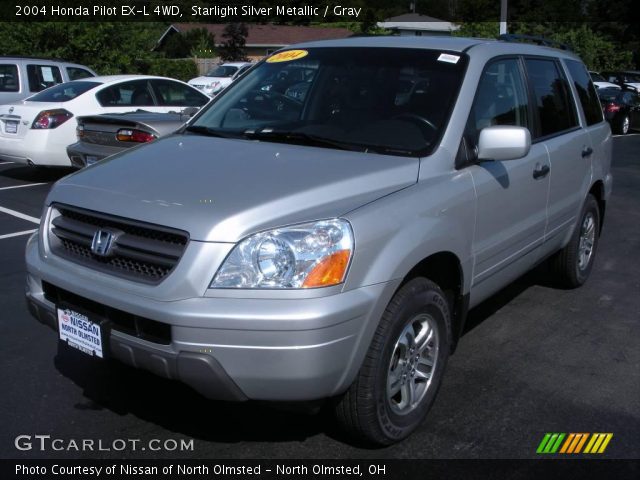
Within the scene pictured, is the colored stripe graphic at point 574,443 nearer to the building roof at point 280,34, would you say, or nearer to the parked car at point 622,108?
the parked car at point 622,108

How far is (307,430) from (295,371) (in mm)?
863

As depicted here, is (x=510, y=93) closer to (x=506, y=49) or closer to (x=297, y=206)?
(x=506, y=49)

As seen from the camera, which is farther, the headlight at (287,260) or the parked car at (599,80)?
the parked car at (599,80)

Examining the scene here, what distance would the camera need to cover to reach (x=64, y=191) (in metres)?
3.53

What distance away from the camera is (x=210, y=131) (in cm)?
434

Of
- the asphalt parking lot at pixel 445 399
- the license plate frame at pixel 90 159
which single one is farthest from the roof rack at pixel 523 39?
the license plate frame at pixel 90 159

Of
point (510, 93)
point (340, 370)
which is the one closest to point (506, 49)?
point (510, 93)

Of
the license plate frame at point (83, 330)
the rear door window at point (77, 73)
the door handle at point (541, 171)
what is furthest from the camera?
the rear door window at point (77, 73)

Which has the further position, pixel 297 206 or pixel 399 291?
pixel 399 291

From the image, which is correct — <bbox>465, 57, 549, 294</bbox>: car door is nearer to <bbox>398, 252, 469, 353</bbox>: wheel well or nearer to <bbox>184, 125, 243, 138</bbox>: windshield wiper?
<bbox>398, 252, 469, 353</bbox>: wheel well

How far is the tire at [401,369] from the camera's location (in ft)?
10.4

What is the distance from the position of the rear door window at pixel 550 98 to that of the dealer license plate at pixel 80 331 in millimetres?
3090

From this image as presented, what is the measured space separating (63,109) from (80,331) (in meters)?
7.87

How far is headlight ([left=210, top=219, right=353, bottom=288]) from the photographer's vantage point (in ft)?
9.43
